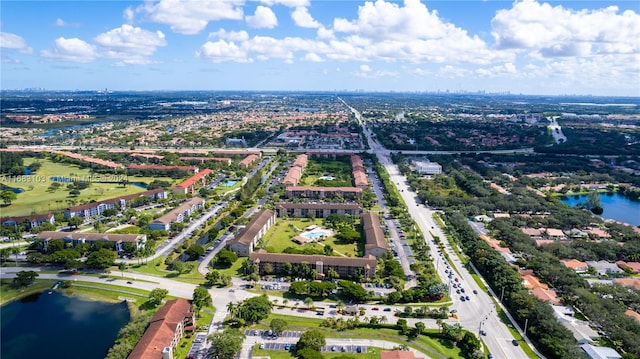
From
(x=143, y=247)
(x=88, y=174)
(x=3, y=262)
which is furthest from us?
(x=88, y=174)

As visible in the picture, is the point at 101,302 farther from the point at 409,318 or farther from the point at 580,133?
the point at 580,133

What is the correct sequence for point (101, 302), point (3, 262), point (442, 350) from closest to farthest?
point (442, 350) → point (101, 302) → point (3, 262)

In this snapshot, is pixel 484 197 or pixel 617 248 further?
pixel 484 197

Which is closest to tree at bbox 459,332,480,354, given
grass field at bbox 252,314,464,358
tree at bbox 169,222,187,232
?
grass field at bbox 252,314,464,358

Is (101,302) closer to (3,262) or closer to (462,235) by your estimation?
(3,262)

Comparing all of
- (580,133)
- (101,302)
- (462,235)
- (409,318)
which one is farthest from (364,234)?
(580,133)
